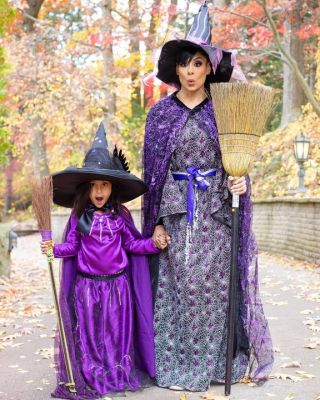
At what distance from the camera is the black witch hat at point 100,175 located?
13.0 ft

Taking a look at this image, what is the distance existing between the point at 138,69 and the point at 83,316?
17726 mm

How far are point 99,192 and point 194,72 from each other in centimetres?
94

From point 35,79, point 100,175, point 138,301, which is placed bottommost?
point 138,301

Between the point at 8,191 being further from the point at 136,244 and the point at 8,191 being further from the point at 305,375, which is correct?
the point at 305,375

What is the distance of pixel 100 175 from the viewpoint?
3.94m

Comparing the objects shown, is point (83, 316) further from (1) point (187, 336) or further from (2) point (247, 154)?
(2) point (247, 154)

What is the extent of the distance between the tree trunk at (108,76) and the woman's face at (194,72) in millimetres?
15453

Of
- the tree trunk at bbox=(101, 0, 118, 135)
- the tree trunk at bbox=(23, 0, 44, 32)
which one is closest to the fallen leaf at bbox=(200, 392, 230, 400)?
the tree trunk at bbox=(101, 0, 118, 135)

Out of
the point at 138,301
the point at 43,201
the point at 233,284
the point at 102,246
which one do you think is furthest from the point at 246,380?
the point at 43,201

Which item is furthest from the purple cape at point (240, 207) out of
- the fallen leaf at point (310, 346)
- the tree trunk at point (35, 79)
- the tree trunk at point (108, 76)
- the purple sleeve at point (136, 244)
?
the tree trunk at point (108, 76)

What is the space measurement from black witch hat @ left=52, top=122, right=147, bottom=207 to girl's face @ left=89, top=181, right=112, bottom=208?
42 mm

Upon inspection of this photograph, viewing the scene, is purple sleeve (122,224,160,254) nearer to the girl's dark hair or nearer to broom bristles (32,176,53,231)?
the girl's dark hair

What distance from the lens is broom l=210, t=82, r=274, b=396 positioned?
3682mm

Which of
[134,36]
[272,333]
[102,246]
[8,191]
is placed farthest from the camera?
[8,191]
